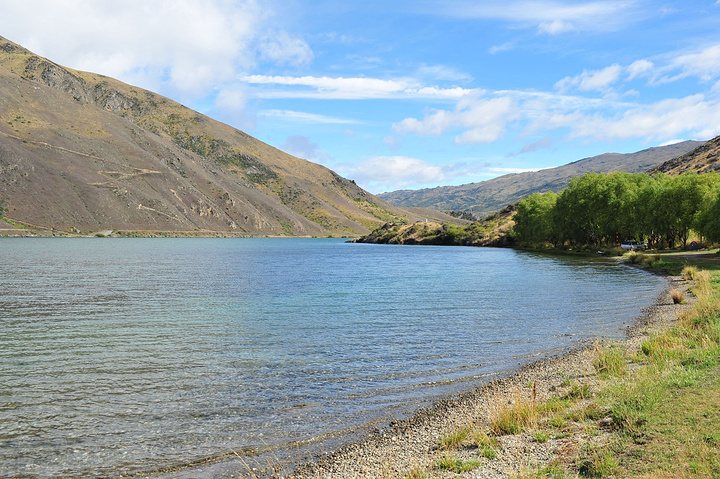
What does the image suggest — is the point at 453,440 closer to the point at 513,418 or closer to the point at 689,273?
the point at 513,418

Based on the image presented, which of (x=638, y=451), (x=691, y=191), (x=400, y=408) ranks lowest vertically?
(x=400, y=408)

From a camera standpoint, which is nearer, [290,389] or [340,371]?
[290,389]

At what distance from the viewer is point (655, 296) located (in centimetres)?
4138

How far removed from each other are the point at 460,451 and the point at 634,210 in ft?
306

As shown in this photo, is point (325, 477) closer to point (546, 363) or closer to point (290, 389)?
point (290, 389)

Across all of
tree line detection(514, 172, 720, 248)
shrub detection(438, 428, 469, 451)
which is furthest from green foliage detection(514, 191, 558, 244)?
shrub detection(438, 428, 469, 451)

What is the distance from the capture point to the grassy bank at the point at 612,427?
973 cm

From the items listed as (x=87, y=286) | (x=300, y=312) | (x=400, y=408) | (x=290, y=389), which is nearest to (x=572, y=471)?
(x=400, y=408)

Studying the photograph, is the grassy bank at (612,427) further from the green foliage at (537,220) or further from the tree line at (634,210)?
the green foliage at (537,220)

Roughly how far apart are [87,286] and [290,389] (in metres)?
41.7

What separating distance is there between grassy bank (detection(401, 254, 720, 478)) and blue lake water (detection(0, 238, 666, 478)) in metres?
4.05

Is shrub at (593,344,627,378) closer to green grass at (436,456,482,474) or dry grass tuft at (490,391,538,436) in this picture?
dry grass tuft at (490,391,538,436)

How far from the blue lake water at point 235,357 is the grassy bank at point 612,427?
160 inches

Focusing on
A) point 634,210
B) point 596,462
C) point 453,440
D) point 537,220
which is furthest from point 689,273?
point 537,220
